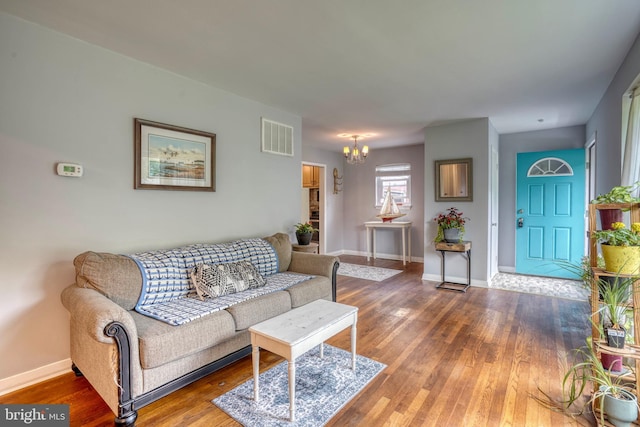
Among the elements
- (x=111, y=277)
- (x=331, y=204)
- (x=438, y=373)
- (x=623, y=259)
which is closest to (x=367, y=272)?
(x=331, y=204)

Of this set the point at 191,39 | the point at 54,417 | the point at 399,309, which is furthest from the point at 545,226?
the point at 54,417

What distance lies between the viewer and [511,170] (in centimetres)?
545

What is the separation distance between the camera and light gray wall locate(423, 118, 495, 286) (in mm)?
4531

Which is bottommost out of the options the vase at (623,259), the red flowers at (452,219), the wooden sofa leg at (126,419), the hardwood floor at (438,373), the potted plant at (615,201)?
the hardwood floor at (438,373)

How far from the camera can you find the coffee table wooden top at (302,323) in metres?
1.86

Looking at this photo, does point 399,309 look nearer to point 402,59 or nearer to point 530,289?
point 530,289

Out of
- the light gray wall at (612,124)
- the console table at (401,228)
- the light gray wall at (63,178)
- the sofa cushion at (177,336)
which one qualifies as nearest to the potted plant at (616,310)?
the light gray wall at (612,124)

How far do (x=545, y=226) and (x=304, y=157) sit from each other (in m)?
4.48

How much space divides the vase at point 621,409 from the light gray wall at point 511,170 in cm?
420

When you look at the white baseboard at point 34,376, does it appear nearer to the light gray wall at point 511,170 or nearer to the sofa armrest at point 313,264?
the sofa armrest at point 313,264

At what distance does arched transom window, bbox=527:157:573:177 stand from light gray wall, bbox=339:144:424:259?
198cm

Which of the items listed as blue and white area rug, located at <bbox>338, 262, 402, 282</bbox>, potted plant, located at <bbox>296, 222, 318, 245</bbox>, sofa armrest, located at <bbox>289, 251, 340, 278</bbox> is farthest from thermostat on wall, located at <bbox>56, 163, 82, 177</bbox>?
blue and white area rug, located at <bbox>338, 262, 402, 282</bbox>

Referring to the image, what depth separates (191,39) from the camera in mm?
2322

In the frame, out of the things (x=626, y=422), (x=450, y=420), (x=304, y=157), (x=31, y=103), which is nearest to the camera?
(x=626, y=422)
